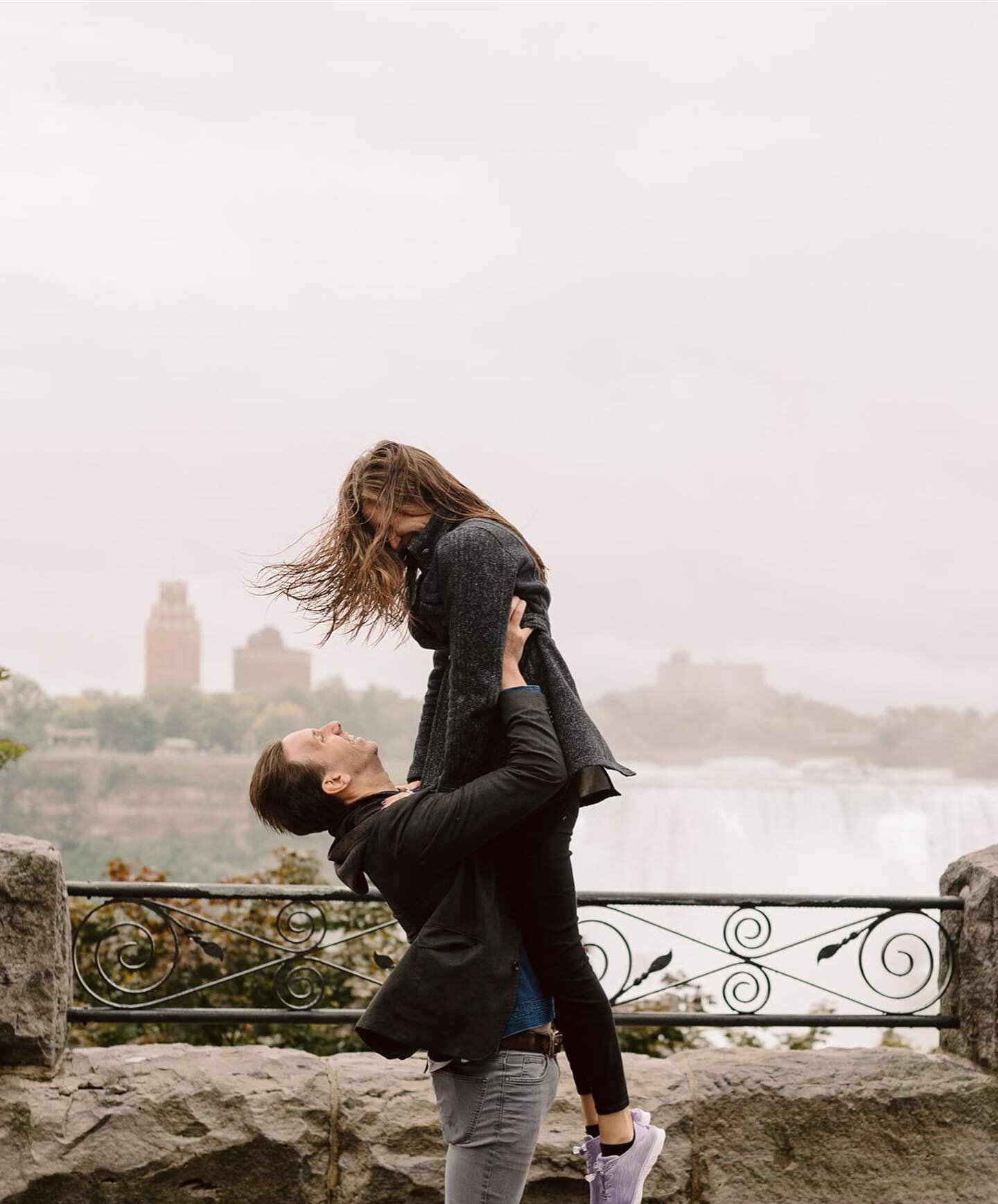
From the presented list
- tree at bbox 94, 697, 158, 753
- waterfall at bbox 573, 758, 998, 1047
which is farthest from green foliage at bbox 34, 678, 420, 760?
waterfall at bbox 573, 758, 998, 1047

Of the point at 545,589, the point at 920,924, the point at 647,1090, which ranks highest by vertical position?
the point at 545,589

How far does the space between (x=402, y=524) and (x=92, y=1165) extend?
1676 mm

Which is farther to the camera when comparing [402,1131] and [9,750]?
[9,750]

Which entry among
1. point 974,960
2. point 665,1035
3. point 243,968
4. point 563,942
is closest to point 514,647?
point 563,942

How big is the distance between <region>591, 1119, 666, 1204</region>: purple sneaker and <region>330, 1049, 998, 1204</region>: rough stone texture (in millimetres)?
678

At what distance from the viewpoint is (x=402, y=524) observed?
239cm

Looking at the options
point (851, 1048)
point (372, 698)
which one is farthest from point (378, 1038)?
point (372, 698)

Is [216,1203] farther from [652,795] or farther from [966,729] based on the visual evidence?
[966,729]

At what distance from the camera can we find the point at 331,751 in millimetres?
2318

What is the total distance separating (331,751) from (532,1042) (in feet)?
2.02

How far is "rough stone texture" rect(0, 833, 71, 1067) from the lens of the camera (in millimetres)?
2945

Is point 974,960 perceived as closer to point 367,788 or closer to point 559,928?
point 559,928

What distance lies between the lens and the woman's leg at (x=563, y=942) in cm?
225

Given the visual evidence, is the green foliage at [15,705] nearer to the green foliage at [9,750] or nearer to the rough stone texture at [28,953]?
the green foliage at [9,750]
